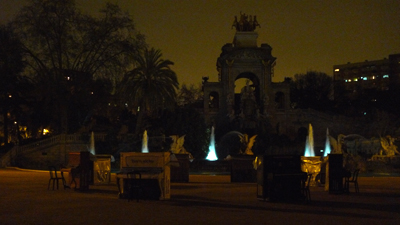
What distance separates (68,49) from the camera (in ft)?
184

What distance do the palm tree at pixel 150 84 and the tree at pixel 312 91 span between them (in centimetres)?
4097

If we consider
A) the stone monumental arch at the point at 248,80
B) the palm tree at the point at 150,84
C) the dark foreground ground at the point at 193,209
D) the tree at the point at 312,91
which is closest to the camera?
the dark foreground ground at the point at 193,209

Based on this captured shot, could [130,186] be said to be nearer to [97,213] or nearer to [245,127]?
[97,213]

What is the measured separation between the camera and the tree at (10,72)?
179ft

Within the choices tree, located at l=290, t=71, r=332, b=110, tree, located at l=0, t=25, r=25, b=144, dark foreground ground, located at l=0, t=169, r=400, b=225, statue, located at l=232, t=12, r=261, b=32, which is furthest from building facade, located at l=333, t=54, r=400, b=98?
dark foreground ground, located at l=0, t=169, r=400, b=225

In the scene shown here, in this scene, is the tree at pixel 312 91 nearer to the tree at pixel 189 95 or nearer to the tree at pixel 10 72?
the tree at pixel 189 95

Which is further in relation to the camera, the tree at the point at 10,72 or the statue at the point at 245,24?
the statue at the point at 245,24

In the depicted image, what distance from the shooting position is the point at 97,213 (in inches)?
572

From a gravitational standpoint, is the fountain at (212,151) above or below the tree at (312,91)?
below

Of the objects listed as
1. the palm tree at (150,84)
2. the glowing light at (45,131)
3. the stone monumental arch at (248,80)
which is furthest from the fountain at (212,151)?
the glowing light at (45,131)

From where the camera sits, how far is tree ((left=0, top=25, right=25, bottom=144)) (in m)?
54.4

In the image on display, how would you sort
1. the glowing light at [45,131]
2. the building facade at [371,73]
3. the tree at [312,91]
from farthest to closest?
the building facade at [371,73] < the tree at [312,91] < the glowing light at [45,131]

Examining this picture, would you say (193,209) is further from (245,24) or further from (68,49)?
(245,24)

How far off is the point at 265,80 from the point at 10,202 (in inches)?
2515
